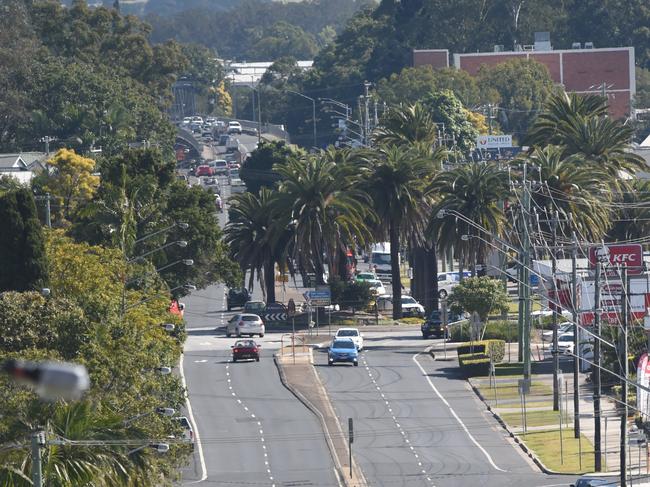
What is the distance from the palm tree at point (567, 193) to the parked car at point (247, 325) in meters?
16.1

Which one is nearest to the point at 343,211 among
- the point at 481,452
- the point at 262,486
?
the point at 481,452

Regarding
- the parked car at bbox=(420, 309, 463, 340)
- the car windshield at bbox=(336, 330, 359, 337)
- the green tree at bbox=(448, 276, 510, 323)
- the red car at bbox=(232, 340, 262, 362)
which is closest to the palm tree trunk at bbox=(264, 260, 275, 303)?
the parked car at bbox=(420, 309, 463, 340)

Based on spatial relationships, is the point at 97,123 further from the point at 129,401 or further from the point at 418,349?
the point at 129,401

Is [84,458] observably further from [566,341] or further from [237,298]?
[237,298]

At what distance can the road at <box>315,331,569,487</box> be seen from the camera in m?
61.1

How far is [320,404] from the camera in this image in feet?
242

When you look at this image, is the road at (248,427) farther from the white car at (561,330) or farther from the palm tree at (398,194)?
the white car at (561,330)

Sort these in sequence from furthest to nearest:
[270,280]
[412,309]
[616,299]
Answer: [412,309]
[270,280]
[616,299]

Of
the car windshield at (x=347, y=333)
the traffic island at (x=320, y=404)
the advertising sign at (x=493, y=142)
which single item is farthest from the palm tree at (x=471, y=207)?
the advertising sign at (x=493, y=142)

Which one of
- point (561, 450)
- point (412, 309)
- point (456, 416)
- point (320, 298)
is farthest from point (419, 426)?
point (412, 309)

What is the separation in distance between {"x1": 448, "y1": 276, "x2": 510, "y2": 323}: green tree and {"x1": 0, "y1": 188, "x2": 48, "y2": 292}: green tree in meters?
29.2

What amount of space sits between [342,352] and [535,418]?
15.5 meters

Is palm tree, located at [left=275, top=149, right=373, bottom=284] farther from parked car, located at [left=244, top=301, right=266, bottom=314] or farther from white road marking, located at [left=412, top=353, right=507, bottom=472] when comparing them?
white road marking, located at [left=412, top=353, right=507, bottom=472]

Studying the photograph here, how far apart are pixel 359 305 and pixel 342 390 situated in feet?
91.8
